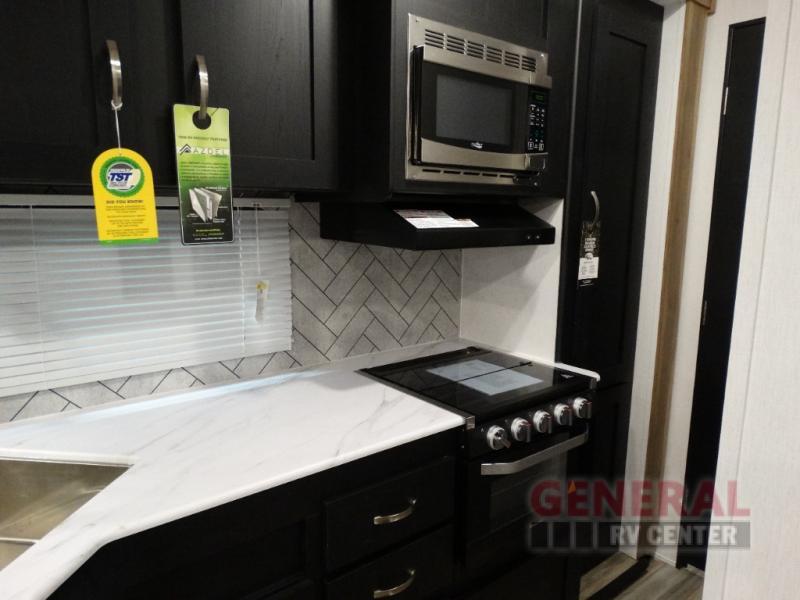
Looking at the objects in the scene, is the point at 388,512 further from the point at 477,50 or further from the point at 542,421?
the point at 477,50

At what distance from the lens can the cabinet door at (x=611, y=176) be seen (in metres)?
1.81

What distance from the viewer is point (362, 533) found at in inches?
50.1

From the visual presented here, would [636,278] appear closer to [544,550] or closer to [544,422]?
[544,422]

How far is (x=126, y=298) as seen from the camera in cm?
147

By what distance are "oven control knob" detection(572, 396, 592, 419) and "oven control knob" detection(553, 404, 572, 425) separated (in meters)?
0.04

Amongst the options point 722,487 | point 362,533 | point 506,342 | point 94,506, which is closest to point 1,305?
point 94,506

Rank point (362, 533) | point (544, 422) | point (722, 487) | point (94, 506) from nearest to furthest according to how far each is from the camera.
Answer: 1. point (94, 506)
2. point (362, 533)
3. point (722, 487)
4. point (544, 422)

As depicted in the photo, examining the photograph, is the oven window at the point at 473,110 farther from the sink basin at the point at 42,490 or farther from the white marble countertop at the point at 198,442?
the sink basin at the point at 42,490

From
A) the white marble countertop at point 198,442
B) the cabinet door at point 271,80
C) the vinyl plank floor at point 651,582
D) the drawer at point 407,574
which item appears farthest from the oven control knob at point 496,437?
the vinyl plank floor at point 651,582

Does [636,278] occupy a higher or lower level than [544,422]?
higher

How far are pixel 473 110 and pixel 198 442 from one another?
3.82 feet

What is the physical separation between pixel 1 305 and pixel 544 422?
1.49 meters

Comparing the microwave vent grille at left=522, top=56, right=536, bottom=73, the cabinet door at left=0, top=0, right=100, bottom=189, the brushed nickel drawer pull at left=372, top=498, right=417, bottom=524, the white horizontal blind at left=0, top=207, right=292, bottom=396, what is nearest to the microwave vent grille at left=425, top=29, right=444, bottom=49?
the microwave vent grille at left=522, top=56, right=536, bottom=73

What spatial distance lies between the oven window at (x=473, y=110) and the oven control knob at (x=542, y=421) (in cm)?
83
